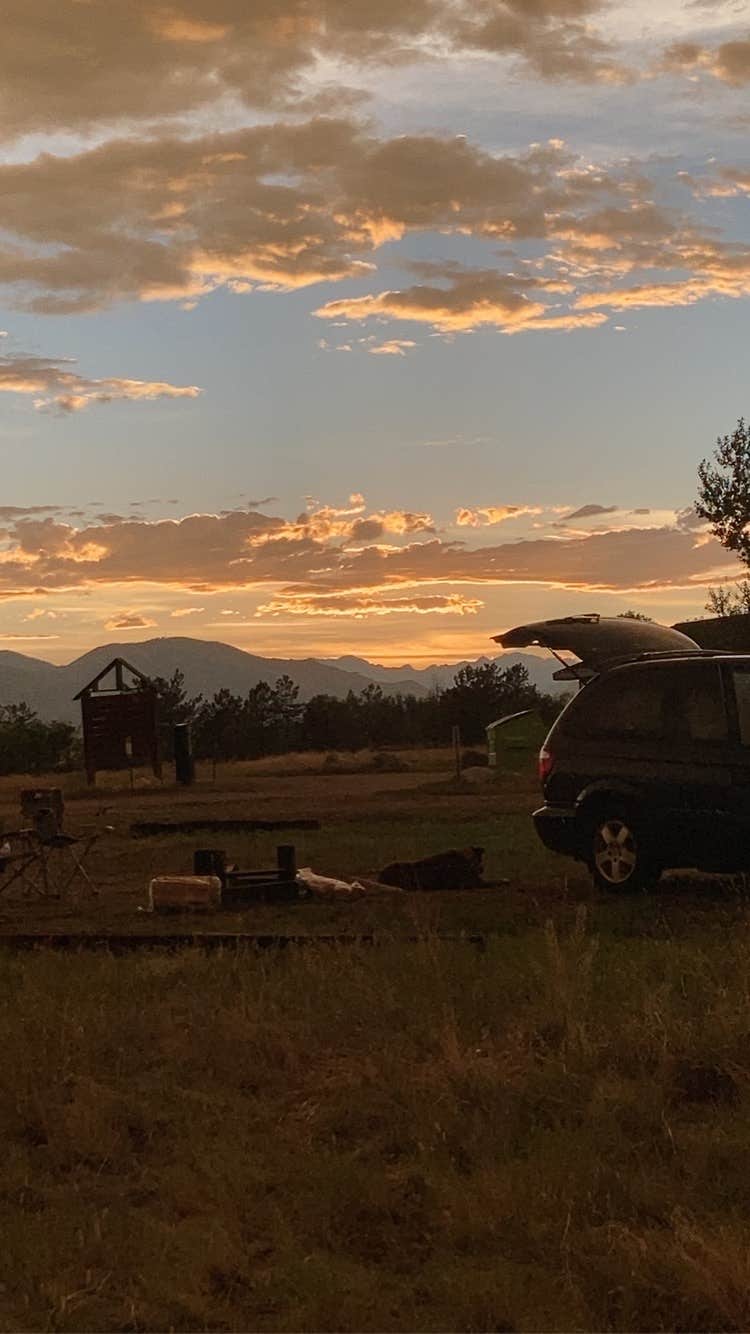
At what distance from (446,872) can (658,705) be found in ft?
9.30

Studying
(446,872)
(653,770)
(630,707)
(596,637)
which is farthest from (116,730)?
(653,770)

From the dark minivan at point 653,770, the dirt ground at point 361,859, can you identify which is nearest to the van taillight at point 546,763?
the dark minivan at point 653,770

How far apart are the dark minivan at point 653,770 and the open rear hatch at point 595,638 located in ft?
18.9

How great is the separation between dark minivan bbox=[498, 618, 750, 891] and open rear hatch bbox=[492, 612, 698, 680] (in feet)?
18.9

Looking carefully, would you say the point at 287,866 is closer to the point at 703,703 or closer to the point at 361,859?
the point at 361,859

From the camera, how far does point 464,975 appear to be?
8820mm

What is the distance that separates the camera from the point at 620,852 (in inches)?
500

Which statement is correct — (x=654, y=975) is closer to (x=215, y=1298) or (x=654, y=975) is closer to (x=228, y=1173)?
(x=228, y=1173)

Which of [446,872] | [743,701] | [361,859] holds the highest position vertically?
[743,701]

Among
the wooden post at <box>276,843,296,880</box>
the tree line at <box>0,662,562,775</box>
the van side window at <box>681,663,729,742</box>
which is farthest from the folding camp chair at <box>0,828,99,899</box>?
the tree line at <box>0,662,562,775</box>

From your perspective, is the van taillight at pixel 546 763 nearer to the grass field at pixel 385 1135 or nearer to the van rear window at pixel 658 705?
the van rear window at pixel 658 705

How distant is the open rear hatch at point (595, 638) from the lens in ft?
64.5

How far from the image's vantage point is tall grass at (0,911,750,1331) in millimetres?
4594

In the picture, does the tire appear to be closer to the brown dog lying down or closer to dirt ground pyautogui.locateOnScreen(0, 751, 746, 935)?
dirt ground pyautogui.locateOnScreen(0, 751, 746, 935)
